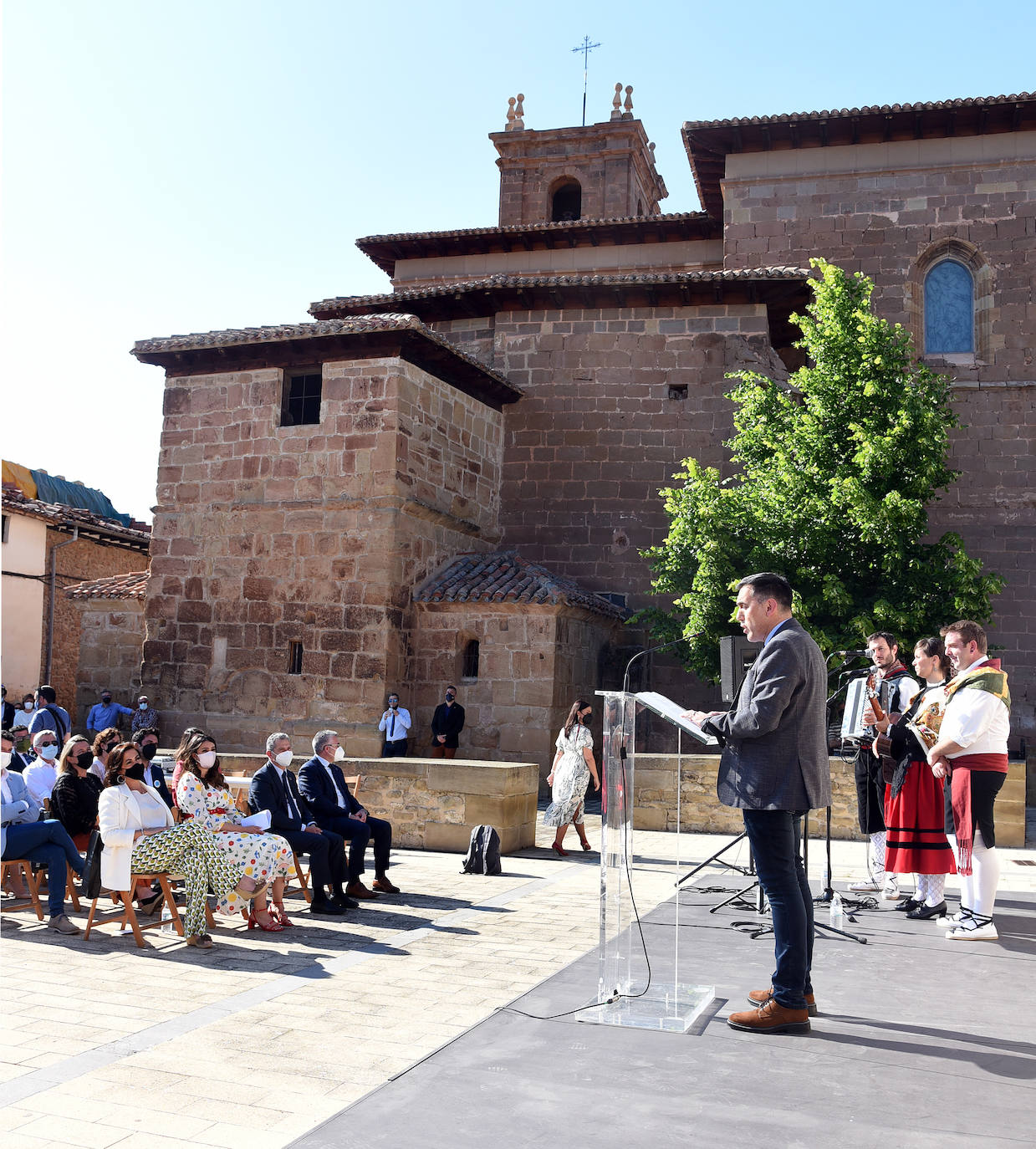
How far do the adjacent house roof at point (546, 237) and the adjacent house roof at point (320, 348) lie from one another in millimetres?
5235

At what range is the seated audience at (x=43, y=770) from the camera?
8.20 meters

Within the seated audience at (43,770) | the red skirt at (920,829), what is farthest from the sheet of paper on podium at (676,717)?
the seated audience at (43,770)

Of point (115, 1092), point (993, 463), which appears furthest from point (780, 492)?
point (115, 1092)

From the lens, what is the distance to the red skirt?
7.19 meters

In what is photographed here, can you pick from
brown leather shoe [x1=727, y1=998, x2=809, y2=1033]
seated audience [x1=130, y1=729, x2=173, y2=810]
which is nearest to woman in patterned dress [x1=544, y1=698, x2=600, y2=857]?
seated audience [x1=130, y1=729, x2=173, y2=810]

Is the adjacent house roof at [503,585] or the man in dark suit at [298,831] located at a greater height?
Answer: the adjacent house roof at [503,585]

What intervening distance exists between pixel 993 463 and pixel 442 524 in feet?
31.8

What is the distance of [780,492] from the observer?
50.0 feet

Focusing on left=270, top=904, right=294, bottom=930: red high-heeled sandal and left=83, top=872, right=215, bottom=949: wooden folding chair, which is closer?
left=83, top=872, right=215, bottom=949: wooden folding chair

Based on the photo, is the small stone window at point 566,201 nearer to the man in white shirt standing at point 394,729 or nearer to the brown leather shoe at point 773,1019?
the man in white shirt standing at point 394,729

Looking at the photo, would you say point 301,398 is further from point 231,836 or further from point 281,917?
point 281,917

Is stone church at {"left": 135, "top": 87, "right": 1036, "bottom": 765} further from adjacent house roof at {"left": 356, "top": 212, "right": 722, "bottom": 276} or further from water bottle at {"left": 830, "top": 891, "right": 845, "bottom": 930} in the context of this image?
water bottle at {"left": 830, "top": 891, "right": 845, "bottom": 930}

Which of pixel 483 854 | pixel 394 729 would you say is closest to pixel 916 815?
pixel 483 854

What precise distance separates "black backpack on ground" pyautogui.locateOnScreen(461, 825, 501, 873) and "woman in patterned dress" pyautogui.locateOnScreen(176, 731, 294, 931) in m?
2.45
